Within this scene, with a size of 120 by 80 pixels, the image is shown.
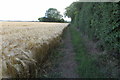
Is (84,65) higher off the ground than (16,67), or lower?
lower

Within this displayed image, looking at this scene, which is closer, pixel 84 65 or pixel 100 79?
pixel 100 79

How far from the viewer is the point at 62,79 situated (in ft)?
9.53

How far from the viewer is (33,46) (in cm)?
269

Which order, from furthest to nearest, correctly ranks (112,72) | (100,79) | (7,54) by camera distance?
(112,72)
(100,79)
(7,54)

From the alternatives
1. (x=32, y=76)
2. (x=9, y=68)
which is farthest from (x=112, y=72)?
(x=9, y=68)

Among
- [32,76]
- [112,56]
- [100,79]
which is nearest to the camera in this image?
[32,76]

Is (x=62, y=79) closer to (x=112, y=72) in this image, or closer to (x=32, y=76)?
(x=32, y=76)

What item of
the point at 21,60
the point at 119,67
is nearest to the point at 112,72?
the point at 119,67

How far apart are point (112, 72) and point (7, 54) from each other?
273cm

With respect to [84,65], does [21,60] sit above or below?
above

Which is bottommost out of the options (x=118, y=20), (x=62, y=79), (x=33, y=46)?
(x=62, y=79)

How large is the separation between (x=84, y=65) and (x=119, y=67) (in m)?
1.03

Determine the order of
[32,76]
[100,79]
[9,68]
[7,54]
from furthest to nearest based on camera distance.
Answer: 1. [100,79]
2. [32,76]
3. [7,54]
4. [9,68]

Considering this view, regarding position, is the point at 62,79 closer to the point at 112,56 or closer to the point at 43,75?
the point at 43,75
